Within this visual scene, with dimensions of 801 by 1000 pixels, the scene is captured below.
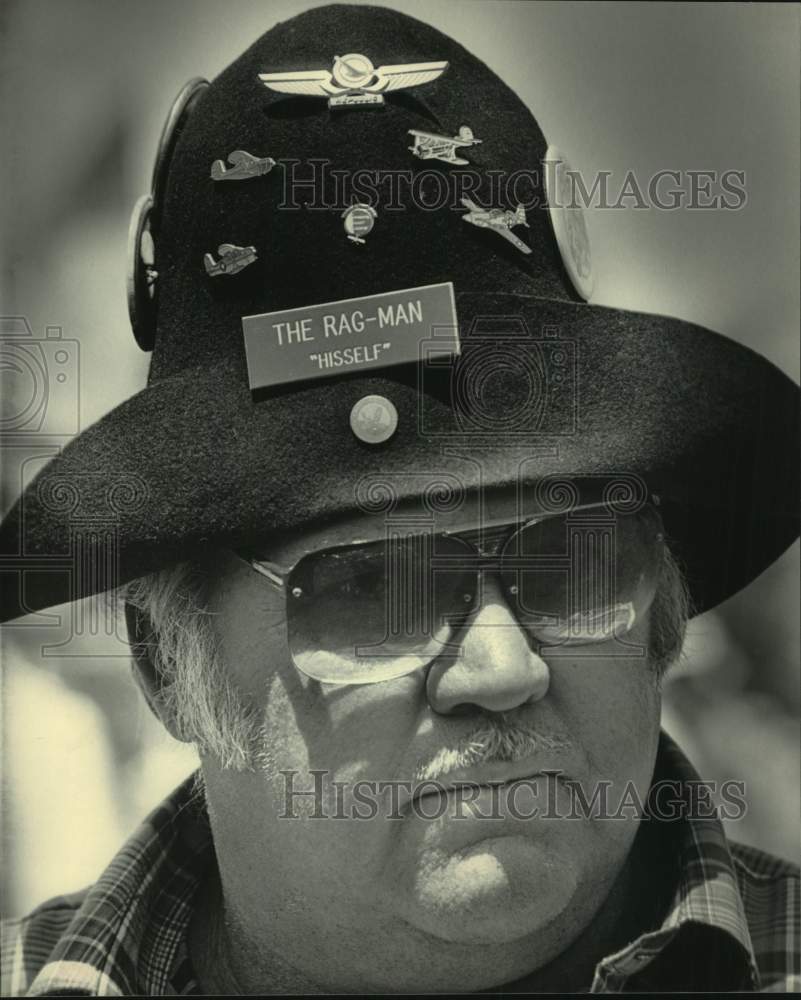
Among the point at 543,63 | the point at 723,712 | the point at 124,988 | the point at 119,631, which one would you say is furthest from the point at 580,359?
the point at 124,988

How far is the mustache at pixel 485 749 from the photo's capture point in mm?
1754

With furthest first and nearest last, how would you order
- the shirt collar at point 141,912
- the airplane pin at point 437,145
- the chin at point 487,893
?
1. the shirt collar at point 141,912
2. the airplane pin at point 437,145
3. the chin at point 487,893

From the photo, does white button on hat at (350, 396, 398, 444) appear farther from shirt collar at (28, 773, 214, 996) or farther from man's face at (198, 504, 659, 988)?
shirt collar at (28, 773, 214, 996)

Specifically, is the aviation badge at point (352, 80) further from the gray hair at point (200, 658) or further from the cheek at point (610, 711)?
the cheek at point (610, 711)

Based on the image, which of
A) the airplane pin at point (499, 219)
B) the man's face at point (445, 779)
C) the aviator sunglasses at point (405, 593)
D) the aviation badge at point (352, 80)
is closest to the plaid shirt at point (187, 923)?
the man's face at point (445, 779)

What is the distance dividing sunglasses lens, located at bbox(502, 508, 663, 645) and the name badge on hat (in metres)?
0.29

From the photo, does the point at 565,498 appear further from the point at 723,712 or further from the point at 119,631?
the point at 119,631

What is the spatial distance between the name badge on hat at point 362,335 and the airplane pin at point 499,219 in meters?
0.11

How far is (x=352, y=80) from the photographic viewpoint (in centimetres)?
185

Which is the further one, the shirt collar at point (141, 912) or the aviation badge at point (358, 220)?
the shirt collar at point (141, 912)

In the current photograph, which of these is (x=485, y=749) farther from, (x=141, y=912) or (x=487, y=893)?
(x=141, y=912)

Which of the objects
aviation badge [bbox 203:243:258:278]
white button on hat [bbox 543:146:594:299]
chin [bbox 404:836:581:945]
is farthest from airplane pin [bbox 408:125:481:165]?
chin [bbox 404:836:581:945]

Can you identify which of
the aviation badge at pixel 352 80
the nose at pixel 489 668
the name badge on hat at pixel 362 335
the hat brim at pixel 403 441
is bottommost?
the nose at pixel 489 668

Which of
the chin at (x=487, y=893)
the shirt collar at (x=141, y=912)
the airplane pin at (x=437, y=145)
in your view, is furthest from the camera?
the shirt collar at (x=141, y=912)
